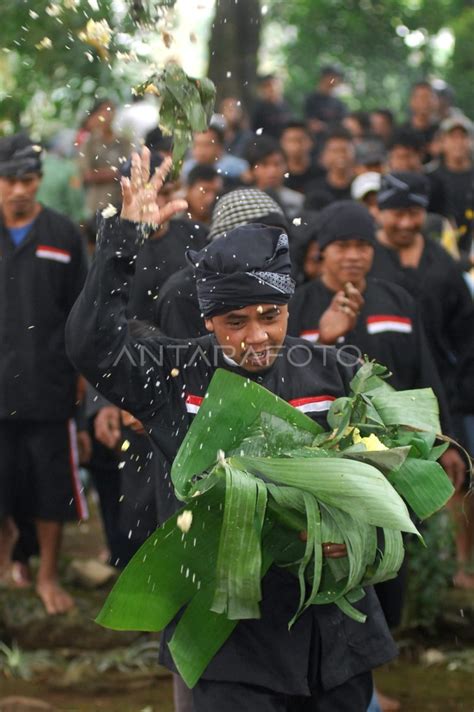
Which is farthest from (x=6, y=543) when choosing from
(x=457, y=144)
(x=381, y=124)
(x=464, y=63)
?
(x=464, y=63)

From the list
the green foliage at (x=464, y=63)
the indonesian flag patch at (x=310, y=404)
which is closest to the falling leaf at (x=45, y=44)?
the indonesian flag patch at (x=310, y=404)

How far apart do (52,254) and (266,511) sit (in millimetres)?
3730

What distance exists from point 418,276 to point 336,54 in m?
12.6

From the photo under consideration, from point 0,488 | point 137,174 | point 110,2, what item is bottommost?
point 0,488

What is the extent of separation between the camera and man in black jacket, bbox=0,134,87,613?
7.09m

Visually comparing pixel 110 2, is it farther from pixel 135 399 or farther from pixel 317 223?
pixel 135 399

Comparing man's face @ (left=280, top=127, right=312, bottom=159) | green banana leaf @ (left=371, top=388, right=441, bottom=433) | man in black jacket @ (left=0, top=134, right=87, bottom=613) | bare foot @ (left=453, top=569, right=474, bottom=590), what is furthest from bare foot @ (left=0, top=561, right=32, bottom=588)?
man's face @ (left=280, top=127, right=312, bottom=159)

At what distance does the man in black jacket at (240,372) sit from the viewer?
389 cm

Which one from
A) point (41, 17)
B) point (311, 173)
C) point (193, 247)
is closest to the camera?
point (193, 247)

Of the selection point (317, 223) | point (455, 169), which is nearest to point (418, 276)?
point (317, 223)

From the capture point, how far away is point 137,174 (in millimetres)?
3883

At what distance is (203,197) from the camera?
7.96 metres

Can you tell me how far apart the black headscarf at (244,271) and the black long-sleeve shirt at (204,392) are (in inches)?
8.4

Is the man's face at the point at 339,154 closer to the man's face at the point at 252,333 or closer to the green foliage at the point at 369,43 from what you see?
the man's face at the point at 252,333
